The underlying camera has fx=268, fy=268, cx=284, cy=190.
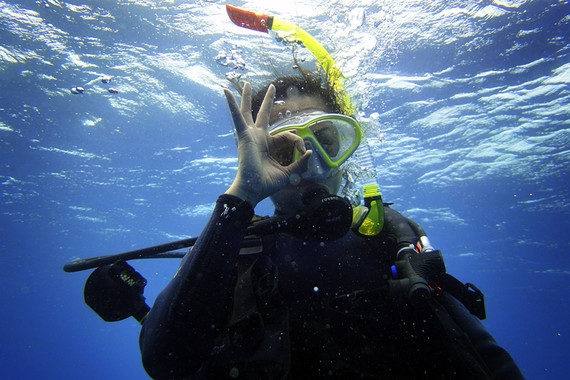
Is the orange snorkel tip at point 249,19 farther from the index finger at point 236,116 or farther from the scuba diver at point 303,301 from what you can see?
the index finger at point 236,116

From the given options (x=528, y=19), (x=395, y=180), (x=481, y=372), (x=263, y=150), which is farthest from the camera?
(x=395, y=180)

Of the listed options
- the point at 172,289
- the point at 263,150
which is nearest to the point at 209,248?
the point at 172,289

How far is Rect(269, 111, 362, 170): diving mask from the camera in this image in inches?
112

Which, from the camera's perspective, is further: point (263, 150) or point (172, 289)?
point (263, 150)

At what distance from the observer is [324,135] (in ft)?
10.6

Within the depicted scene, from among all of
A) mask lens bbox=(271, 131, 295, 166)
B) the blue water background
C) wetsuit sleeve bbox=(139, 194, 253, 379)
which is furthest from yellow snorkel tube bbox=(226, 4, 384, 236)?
the blue water background

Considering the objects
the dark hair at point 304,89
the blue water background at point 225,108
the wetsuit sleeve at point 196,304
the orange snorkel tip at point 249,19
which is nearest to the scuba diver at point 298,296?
the wetsuit sleeve at point 196,304

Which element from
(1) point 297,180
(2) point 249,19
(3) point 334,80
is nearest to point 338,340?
(1) point 297,180

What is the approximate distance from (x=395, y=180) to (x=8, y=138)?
24.0m

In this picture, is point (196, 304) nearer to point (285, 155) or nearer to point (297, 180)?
point (297, 180)

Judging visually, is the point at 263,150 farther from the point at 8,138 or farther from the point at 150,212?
the point at 150,212

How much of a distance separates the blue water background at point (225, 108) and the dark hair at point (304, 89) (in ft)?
20.2

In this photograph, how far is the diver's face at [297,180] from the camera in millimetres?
2816

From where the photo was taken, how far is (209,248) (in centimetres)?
185
